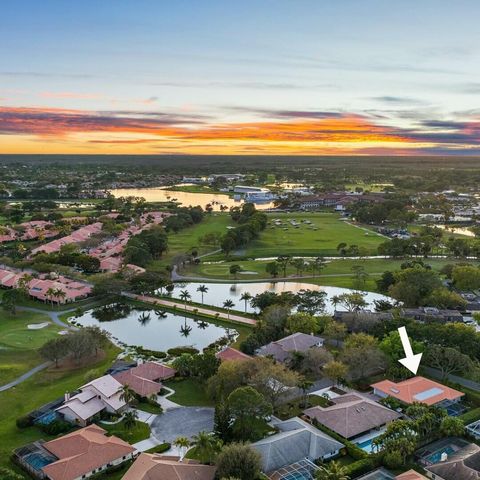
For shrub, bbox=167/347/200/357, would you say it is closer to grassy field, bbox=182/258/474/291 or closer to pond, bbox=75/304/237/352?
pond, bbox=75/304/237/352

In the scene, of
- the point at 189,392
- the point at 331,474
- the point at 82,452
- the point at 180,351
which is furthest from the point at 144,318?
the point at 331,474

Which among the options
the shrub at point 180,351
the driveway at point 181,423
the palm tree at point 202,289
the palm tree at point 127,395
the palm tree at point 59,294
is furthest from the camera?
the palm tree at point 202,289

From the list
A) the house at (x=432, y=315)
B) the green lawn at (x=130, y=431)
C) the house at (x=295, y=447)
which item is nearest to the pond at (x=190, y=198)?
the house at (x=432, y=315)

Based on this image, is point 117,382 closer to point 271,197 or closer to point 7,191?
point 271,197

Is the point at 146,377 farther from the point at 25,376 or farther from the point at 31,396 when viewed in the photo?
the point at 25,376

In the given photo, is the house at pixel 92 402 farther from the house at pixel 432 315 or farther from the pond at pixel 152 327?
the house at pixel 432 315
